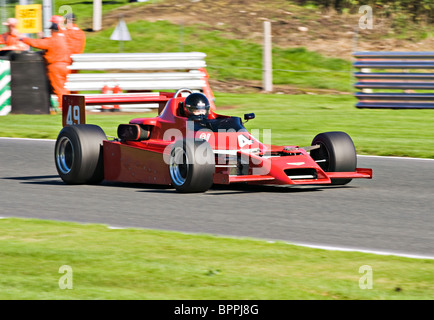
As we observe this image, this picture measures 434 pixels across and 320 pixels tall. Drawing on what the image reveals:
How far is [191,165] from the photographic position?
29.9 feet

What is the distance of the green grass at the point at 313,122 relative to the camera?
1416 centimetres

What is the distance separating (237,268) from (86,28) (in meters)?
23.3

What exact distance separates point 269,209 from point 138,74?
37.5 ft

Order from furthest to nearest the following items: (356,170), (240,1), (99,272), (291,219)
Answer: (240,1), (356,170), (291,219), (99,272)

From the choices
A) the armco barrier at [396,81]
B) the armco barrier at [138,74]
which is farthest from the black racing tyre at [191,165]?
the armco barrier at [396,81]

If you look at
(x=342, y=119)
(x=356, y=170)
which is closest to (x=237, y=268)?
(x=356, y=170)

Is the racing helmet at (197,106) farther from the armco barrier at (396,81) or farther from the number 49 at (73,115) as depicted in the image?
the armco barrier at (396,81)

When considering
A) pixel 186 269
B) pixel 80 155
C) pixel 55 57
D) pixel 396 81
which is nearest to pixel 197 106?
pixel 80 155

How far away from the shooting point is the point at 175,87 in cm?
1941

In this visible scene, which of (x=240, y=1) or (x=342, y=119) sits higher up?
(x=240, y=1)

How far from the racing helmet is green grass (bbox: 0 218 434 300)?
313 cm

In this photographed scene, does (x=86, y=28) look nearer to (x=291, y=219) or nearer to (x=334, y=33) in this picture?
(x=334, y=33)

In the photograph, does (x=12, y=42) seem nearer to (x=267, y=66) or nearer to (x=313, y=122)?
(x=267, y=66)

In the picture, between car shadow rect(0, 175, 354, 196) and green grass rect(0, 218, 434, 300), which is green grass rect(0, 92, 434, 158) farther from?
green grass rect(0, 218, 434, 300)
